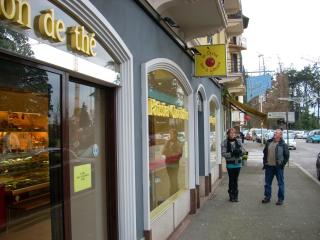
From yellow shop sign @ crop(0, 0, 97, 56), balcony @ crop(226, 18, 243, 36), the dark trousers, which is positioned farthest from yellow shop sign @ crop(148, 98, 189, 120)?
balcony @ crop(226, 18, 243, 36)

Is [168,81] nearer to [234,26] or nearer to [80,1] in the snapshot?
[80,1]

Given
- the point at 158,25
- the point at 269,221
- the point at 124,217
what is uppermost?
the point at 158,25

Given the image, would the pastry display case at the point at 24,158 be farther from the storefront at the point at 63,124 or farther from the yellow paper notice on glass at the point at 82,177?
the yellow paper notice on glass at the point at 82,177

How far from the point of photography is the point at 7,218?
3838mm

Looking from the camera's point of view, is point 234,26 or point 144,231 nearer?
point 144,231

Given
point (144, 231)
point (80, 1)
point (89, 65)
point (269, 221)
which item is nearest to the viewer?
point (80, 1)

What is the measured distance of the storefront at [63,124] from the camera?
370 centimetres

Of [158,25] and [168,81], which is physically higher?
[158,25]

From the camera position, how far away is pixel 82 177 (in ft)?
16.3

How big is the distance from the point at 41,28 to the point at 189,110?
6643 millimetres

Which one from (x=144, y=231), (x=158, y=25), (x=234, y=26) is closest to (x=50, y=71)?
(x=144, y=231)

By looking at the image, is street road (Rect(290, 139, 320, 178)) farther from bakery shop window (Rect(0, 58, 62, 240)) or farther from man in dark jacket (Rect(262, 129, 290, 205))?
bakery shop window (Rect(0, 58, 62, 240))

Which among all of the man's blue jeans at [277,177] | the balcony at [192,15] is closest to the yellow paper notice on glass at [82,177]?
the balcony at [192,15]

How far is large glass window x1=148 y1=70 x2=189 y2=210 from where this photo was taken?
24.5 feet
